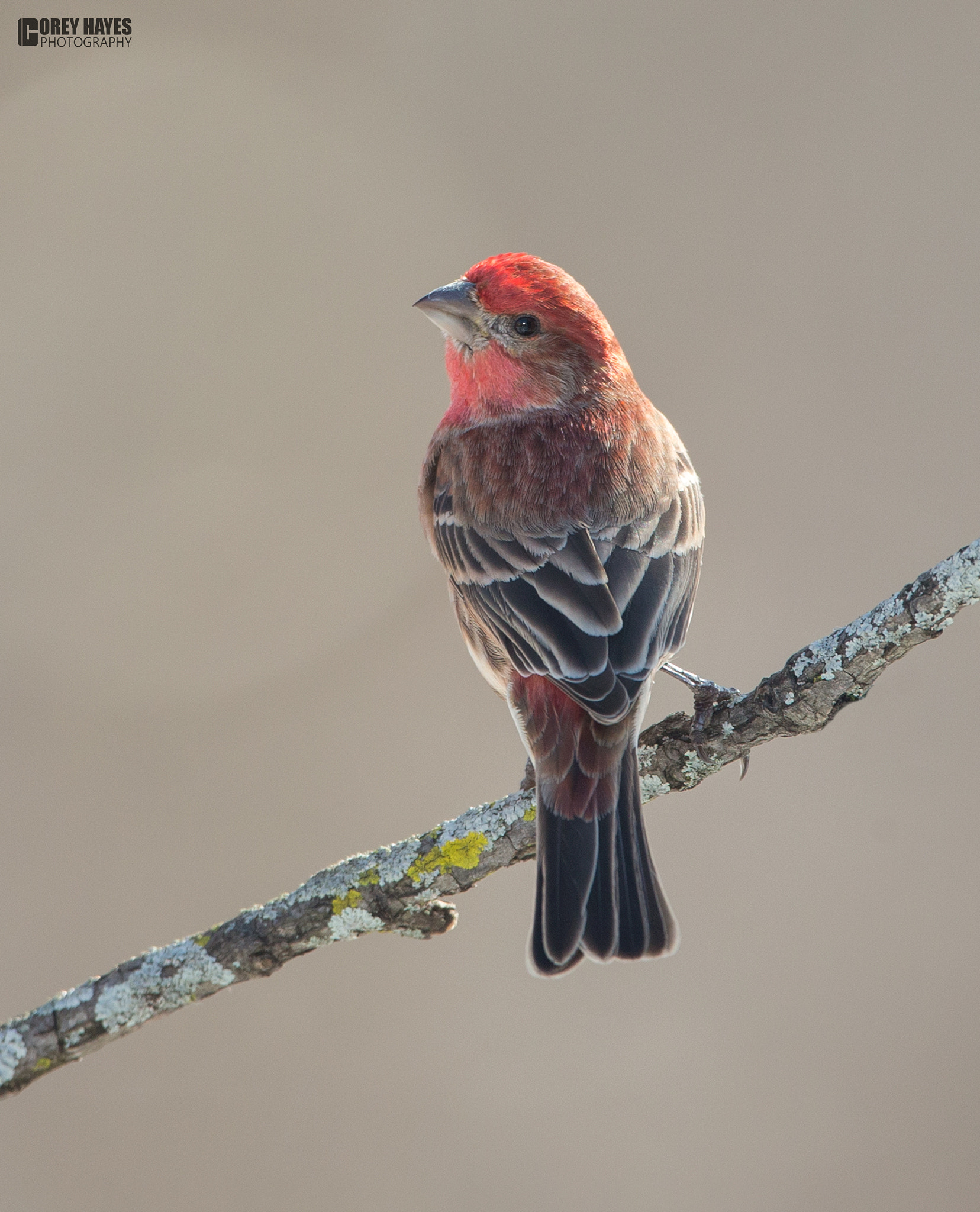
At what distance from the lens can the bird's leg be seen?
3082mm

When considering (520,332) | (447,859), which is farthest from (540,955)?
(520,332)

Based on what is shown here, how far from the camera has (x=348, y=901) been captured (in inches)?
116

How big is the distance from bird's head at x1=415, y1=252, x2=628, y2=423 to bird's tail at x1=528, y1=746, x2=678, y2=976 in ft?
5.25

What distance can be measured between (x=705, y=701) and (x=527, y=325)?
1.62 metres

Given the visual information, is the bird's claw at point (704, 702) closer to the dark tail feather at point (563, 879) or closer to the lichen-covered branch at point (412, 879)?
the lichen-covered branch at point (412, 879)

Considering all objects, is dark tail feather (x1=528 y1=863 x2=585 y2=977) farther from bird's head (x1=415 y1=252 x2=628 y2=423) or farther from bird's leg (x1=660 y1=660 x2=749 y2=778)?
bird's head (x1=415 y1=252 x2=628 y2=423)

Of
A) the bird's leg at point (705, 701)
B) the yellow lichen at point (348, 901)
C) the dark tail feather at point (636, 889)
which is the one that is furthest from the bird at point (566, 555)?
the yellow lichen at point (348, 901)

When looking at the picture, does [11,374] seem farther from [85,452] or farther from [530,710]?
[530,710]

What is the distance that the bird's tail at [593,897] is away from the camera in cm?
305

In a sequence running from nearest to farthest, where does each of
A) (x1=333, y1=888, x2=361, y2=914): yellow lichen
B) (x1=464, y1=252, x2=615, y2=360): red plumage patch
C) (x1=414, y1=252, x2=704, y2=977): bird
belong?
1. (x1=333, y1=888, x2=361, y2=914): yellow lichen
2. (x1=414, y1=252, x2=704, y2=977): bird
3. (x1=464, y1=252, x2=615, y2=360): red plumage patch

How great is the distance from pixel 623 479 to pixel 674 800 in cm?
236

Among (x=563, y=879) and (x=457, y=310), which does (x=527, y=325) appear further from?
(x=563, y=879)
